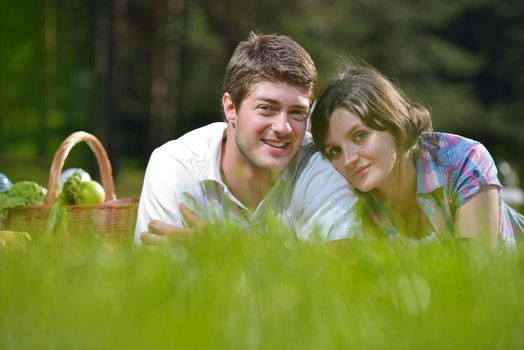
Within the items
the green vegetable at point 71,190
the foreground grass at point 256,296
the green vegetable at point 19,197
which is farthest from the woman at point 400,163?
the green vegetable at point 19,197

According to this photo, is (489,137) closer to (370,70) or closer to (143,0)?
(143,0)

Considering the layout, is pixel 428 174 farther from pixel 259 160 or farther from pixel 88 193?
pixel 88 193

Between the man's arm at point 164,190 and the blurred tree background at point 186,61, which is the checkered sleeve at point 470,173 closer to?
the man's arm at point 164,190

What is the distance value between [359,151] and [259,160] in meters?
0.44

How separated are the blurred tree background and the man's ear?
9403mm

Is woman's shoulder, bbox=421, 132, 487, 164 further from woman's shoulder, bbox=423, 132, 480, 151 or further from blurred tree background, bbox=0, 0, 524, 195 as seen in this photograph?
blurred tree background, bbox=0, 0, 524, 195

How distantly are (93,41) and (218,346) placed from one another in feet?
43.9

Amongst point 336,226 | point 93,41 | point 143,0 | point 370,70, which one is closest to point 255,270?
point 336,226

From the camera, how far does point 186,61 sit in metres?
19.8

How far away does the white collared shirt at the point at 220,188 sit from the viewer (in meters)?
3.34

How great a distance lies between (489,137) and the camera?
69.4 feet

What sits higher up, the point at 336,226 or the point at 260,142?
the point at 260,142

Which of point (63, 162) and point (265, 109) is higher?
point (265, 109)

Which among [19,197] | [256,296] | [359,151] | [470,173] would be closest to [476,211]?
[470,173]
